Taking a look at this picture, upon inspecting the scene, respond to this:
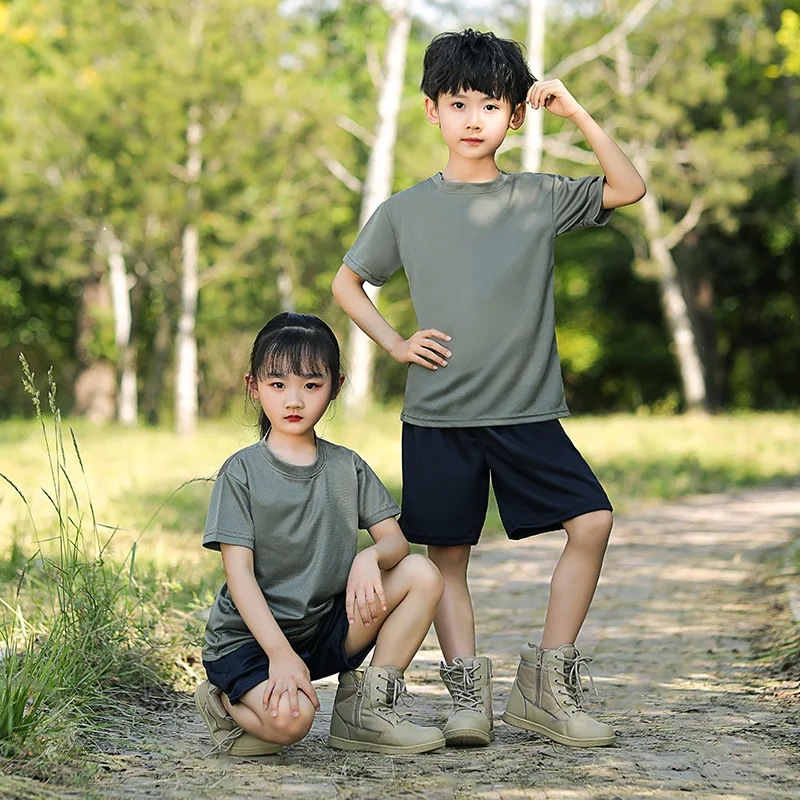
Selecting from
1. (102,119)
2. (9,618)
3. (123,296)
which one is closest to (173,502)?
(9,618)

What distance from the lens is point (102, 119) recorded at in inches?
679

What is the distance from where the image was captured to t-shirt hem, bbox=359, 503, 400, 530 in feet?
10.8

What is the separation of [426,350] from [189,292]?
48.1ft

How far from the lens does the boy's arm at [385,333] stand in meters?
3.44

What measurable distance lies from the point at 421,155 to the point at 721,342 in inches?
585

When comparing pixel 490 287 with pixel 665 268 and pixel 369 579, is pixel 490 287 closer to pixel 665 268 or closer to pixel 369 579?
pixel 369 579

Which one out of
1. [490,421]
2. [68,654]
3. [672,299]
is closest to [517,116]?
[490,421]

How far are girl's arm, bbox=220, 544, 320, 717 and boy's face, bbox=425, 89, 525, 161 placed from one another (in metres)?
1.26

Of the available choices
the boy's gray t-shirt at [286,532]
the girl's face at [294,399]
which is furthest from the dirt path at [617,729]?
the girl's face at [294,399]

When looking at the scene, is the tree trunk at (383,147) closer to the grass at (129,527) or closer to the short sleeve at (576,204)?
the grass at (129,527)

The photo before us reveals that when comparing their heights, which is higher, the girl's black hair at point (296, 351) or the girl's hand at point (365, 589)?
the girl's black hair at point (296, 351)

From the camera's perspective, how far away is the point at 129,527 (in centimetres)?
626

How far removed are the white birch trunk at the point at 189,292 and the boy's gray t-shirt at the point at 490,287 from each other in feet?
45.4

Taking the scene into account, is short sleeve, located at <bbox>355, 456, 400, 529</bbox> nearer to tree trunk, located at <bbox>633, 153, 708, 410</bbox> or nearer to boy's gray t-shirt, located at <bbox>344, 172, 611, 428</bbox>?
boy's gray t-shirt, located at <bbox>344, 172, 611, 428</bbox>
